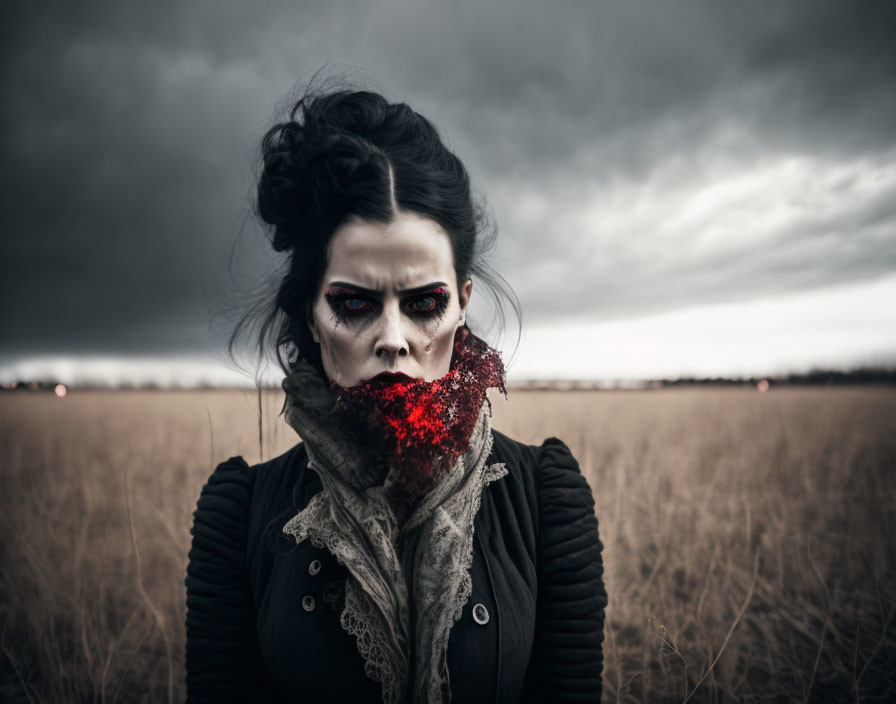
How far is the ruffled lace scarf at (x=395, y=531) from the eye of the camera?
1.25m

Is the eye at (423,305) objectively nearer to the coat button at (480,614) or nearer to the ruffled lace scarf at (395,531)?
the ruffled lace scarf at (395,531)

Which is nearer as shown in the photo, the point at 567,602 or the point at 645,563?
the point at 567,602

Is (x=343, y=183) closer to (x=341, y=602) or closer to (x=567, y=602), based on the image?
(x=341, y=602)

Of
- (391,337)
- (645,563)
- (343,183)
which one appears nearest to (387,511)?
(391,337)

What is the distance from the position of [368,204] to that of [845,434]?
34.7 feet

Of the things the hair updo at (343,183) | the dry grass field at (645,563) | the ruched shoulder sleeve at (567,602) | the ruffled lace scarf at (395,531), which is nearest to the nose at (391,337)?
the ruffled lace scarf at (395,531)

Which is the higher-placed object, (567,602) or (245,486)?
(245,486)

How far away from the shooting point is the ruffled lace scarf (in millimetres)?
1252

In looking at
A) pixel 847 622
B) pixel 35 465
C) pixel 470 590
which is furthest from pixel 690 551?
pixel 35 465

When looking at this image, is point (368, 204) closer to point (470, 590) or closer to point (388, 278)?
point (388, 278)

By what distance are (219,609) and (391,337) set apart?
1.00 metres

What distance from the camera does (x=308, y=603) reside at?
4.31ft

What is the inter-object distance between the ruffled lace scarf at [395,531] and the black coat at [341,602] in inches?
3.0

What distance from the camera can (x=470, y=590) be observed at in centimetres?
127
